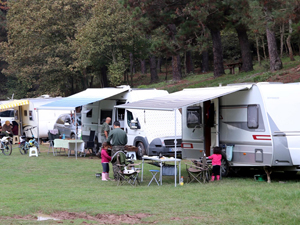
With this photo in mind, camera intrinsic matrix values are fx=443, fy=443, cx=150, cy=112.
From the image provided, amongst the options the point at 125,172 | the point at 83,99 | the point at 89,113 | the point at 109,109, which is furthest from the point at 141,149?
the point at 125,172

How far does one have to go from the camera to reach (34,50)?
36.9m

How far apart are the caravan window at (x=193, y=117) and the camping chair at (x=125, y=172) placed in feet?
7.84

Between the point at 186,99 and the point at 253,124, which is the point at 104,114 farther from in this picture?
the point at 253,124

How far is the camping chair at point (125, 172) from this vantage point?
10629 millimetres

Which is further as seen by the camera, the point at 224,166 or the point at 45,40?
the point at 45,40

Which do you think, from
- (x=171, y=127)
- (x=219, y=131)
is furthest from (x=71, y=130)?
(x=219, y=131)

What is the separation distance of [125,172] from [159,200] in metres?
2.32

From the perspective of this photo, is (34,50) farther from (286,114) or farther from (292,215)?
(292,215)

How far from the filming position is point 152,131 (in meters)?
15.8

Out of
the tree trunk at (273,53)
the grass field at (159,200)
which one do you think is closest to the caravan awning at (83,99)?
the grass field at (159,200)

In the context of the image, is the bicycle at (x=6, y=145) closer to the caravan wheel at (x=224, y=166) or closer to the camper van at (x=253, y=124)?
the camper van at (x=253, y=124)

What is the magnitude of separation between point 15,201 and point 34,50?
30.3 meters

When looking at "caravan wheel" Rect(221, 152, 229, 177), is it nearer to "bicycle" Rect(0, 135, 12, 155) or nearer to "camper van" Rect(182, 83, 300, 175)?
"camper van" Rect(182, 83, 300, 175)

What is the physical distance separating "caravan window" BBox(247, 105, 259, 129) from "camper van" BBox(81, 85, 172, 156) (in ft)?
19.5
